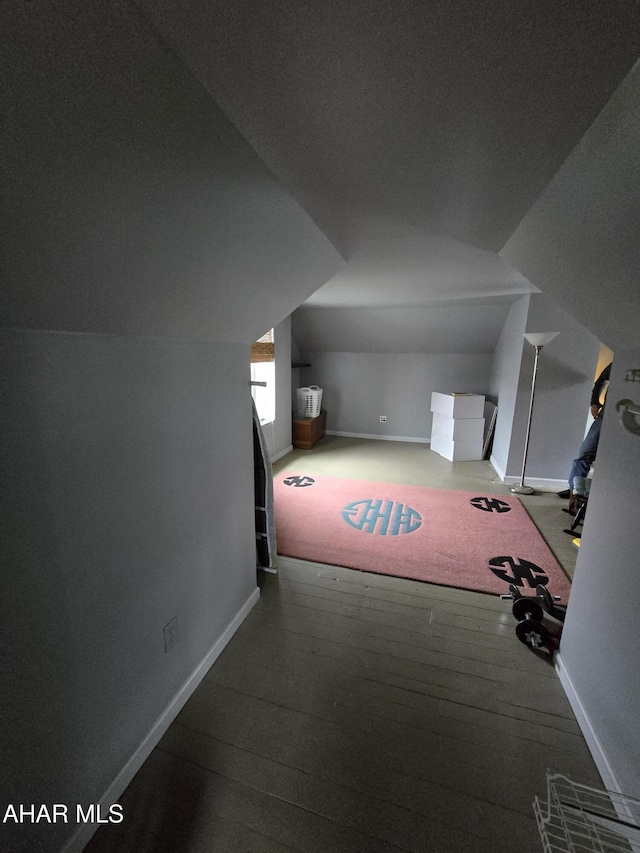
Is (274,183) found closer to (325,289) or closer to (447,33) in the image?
(447,33)

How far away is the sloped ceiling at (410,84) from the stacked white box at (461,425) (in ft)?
12.3

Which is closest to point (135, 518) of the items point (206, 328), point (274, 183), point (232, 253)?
point (206, 328)

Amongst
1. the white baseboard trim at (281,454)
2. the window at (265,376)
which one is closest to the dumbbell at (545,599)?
the window at (265,376)

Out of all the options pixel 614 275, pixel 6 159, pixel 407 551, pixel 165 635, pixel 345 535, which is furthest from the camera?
pixel 345 535

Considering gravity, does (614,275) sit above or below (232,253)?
below

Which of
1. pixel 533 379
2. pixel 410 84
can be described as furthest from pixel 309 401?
pixel 410 84

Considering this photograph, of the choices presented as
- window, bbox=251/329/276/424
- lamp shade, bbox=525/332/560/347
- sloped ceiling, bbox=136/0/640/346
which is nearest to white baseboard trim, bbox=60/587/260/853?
sloped ceiling, bbox=136/0/640/346

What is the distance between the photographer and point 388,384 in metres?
5.96

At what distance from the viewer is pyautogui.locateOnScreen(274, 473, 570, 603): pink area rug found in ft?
8.18

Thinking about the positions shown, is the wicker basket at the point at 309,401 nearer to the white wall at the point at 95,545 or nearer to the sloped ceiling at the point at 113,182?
the white wall at the point at 95,545

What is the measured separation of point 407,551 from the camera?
9.01 feet

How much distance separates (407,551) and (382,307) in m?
3.33

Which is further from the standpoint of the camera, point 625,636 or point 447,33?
point 625,636

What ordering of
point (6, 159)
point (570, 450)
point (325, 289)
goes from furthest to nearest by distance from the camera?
point (570, 450), point (325, 289), point (6, 159)
